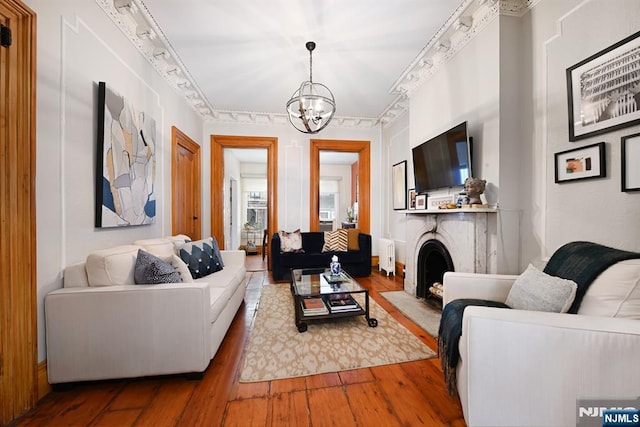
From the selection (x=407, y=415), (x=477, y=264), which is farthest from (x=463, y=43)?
(x=407, y=415)

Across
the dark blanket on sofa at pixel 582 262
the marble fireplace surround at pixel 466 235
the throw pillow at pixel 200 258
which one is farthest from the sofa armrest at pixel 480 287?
the throw pillow at pixel 200 258

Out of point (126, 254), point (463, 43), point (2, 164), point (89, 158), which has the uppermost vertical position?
point (463, 43)

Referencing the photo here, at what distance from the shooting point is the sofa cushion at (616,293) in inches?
46.2

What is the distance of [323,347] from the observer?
197 centimetres

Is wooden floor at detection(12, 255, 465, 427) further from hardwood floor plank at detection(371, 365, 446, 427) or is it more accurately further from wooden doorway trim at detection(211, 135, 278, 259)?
wooden doorway trim at detection(211, 135, 278, 259)

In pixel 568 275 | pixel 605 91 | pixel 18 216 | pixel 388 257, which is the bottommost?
pixel 388 257

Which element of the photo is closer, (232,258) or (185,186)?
(232,258)

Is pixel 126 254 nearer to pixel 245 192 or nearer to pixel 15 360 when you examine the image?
pixel 15 360

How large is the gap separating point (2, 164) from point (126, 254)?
0.76m

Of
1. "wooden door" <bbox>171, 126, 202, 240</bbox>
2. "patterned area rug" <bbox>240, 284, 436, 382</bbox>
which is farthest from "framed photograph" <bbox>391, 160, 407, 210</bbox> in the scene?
"wooden door" <bbox>171, 126, 202, 240</bbox>

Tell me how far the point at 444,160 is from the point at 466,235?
33.9 inches

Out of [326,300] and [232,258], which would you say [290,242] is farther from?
[326,300]

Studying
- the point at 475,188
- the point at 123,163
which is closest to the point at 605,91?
the point at 475,188

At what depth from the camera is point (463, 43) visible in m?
2.53
